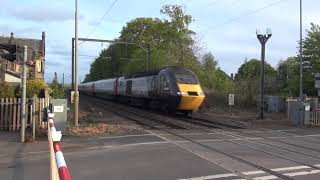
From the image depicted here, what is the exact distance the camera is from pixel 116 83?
55.1 m

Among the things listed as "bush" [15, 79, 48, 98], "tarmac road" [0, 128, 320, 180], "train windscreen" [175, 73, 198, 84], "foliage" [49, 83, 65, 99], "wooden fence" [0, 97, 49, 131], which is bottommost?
"tarmac road" [0, 128, 320, 180]

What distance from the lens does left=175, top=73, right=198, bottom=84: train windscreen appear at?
33.7 m

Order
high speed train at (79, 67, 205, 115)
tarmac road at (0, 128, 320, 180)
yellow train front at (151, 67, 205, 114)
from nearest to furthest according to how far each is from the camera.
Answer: tarmac road at (0, 128, 320, 180) < yellow train front at (151, 67, 205, 114) < high speed train at (79, 67, 205, 115)

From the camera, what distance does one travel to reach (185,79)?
3409 centimetres

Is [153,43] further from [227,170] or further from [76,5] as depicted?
[227,170]

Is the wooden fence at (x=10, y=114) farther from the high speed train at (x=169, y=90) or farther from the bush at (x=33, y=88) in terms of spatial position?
the high speed train at (x=169, y=90)

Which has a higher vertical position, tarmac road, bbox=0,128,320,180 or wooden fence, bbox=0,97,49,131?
wooden fence, bbox=0,97,49,131

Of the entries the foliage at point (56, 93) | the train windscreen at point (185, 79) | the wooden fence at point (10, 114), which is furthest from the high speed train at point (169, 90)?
the wooden fence at point (10, 114)

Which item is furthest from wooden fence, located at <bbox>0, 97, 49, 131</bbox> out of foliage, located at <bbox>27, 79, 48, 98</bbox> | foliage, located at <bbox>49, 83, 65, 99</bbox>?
foliage, located at <bbox>49, 83, 65, 99</bbox>

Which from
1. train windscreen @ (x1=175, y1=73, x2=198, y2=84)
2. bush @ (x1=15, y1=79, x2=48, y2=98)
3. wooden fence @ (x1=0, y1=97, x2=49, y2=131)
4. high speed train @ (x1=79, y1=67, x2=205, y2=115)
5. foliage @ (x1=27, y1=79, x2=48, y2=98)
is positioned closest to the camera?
wooden fence @ (x1=0, y1=97, x2=49, y2=131)

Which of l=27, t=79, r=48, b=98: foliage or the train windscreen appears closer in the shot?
l=27, t=79, r=48, b=98: foliage

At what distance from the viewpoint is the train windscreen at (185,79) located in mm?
33650

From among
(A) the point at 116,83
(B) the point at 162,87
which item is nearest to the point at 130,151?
(B) the point at 162,87

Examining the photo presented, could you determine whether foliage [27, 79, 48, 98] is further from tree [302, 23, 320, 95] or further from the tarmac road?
tree [302, 23, 320, 95]
